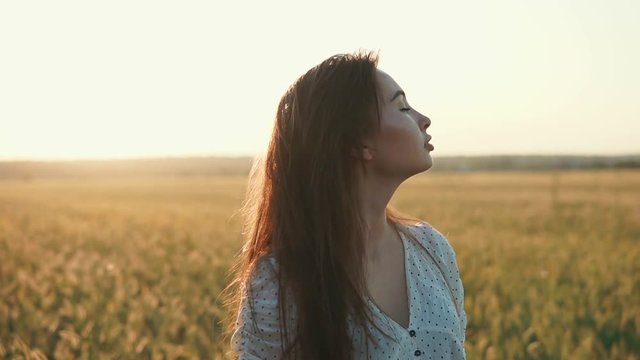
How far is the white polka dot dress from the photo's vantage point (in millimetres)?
2059

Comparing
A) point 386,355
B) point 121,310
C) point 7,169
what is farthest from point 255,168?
point 7,169

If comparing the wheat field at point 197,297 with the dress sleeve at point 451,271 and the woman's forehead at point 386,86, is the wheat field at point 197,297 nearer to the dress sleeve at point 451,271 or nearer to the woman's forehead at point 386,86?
the dress sleeve at point 451,271

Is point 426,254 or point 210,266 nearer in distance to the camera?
point 426,254

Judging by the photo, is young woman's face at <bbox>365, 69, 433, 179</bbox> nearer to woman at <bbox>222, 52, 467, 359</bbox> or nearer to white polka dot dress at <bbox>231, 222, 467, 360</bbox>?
woman at <bbox>222, 52, 467, 359</bbox>

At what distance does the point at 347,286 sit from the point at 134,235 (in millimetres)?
9053

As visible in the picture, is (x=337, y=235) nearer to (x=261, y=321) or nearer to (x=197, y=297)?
(x=261, y=321)

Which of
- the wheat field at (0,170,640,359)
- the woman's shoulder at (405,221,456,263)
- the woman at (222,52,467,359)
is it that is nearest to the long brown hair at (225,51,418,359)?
the woman at (222,52,467,359)

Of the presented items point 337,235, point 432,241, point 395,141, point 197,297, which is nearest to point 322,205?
point 337,235

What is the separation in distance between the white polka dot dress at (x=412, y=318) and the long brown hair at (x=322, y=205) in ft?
0.12

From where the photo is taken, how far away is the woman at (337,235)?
2.04 m

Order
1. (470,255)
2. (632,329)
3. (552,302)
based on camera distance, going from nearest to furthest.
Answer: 1. (632,329)
2. (552,302)
3. (470,255)

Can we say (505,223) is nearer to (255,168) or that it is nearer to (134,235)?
(134,235)

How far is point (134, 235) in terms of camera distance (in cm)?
1074

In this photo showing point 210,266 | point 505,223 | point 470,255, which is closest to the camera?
point 210,266
